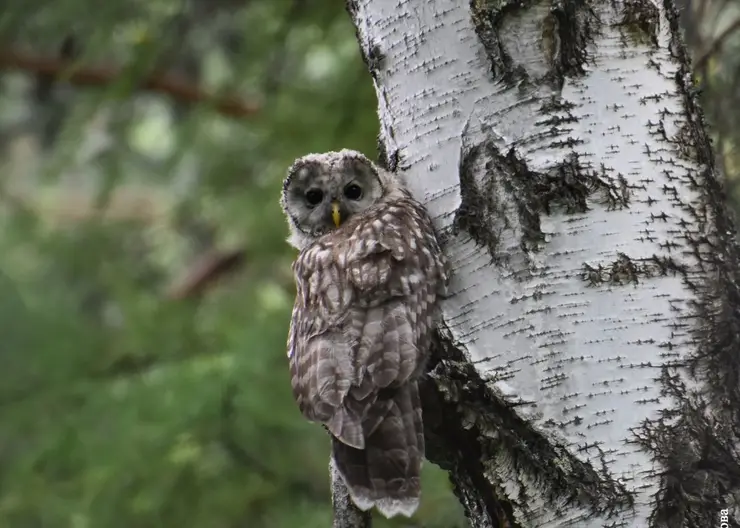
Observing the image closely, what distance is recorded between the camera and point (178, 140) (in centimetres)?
422

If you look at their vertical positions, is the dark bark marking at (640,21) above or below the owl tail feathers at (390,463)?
above

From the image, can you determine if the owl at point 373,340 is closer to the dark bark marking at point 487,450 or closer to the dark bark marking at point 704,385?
the dark bark marking at point 487,450

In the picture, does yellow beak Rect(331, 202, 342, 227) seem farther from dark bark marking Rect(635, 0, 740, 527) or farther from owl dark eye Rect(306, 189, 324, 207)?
dark bark marking Rect(635, 0, 740, 527)

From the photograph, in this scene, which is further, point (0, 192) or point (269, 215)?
point (0, 192)

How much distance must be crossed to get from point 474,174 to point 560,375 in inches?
17.4

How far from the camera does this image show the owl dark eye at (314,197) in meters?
2.51

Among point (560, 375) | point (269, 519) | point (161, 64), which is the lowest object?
point (269, 519)

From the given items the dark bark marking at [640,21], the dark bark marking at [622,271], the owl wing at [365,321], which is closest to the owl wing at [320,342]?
the owl wing at [365,321]

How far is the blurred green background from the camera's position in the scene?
2979mm

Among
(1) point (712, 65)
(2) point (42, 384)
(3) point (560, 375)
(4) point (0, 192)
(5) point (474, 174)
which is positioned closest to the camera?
(3) point (560, 375)

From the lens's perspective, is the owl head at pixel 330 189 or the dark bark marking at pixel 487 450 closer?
the dark bark marking at pixel 487 450

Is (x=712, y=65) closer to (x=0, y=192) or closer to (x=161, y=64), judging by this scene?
(x=161, y=64)

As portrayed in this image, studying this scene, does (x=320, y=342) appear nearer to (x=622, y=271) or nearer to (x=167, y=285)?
(x=622, y=271)

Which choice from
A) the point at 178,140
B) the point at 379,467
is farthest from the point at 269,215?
the point at 379,467
